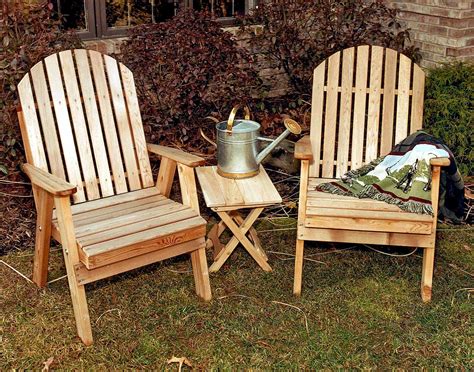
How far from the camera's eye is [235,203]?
140 inches

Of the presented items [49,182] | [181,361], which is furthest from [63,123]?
[181,361]

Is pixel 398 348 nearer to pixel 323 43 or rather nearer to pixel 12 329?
pixel 12 329

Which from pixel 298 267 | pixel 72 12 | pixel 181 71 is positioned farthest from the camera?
pixel 72 12

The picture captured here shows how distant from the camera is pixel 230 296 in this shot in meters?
3.63

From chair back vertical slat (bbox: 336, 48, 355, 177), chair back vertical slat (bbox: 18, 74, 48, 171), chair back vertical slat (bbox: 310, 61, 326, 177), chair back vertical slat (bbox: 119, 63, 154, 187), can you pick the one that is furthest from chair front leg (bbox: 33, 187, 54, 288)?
chair back vertical slat (bbox: 336, 48, 355, 177)

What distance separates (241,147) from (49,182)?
1.06m

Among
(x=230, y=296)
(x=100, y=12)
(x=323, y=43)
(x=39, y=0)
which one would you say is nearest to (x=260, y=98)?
(x=323, y=43)

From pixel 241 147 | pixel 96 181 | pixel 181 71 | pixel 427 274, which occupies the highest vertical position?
pixel 181 71

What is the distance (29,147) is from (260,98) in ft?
7.61

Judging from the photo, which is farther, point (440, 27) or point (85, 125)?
point (440, 27)

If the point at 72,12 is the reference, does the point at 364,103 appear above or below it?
below

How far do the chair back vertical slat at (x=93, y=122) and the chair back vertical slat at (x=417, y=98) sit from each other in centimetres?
171

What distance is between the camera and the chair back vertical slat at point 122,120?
376cm

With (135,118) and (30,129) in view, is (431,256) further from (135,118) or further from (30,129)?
(30,129)
